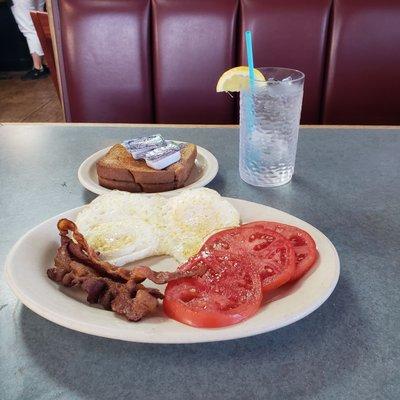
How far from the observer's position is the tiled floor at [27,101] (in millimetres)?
4234

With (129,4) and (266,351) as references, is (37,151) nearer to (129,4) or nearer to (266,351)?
(129,4)

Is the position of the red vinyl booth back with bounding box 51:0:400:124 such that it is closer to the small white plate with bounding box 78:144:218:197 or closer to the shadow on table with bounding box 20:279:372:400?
the small white plate with bounding box 78:144:218:197

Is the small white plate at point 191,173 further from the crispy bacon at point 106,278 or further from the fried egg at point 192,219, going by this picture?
the crispy bacon at point 106,278

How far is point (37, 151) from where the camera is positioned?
128cm

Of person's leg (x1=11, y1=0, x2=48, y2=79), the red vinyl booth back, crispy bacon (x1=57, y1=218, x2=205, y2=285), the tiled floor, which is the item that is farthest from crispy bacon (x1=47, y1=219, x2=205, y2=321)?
person's leg (x1=11, y1=0, x2=48, y2=79)

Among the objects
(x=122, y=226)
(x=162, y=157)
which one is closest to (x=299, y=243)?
(x=122, y=226)

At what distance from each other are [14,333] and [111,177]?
1.51 feet

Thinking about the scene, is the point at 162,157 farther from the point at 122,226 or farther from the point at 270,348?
the point at 270,348

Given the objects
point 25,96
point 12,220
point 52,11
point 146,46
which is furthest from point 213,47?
point 25,96

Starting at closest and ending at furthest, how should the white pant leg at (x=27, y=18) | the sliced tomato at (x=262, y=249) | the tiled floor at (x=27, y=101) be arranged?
the sliced tomato at (x=262, y=249), the tiled floor at (x=27, y=101), the white pant leg at (x=27, y=18)

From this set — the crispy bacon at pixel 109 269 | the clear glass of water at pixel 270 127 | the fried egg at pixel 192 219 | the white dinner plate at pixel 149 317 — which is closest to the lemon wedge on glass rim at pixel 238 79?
the clear glass of water at pixel 270 127

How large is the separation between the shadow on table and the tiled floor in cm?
373

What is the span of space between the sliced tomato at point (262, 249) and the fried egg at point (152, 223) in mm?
52

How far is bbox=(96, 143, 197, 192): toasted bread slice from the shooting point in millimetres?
1001
